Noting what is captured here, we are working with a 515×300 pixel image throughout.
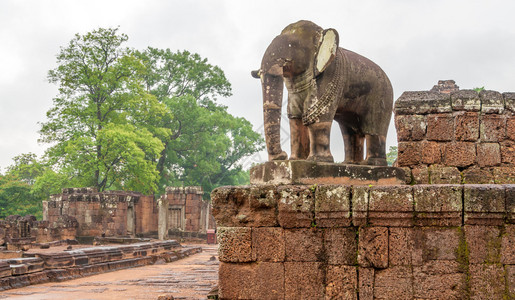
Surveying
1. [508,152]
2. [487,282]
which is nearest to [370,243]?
[487,282]

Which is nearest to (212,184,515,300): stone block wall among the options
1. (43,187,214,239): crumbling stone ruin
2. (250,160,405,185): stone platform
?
(250,160,405,185): stone platform

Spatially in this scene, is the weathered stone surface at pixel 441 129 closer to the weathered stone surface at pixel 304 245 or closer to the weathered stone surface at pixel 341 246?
the weathered stone surface at pixel 341 246

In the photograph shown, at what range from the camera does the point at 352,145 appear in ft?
22.6

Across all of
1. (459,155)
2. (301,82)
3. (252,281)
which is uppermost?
(301,82)

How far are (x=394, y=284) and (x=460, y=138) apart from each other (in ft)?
7.14

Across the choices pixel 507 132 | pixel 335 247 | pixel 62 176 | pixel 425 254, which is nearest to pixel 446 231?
pixel 425 254

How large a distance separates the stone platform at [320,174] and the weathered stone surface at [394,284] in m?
1.25

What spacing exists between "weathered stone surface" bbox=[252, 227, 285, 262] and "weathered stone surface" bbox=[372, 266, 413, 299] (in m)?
0.93

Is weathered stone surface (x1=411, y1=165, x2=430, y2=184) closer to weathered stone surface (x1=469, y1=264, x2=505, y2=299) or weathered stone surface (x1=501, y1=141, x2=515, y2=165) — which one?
weathered stone surface (x1=501, y1=141, x2=515, y2=165)

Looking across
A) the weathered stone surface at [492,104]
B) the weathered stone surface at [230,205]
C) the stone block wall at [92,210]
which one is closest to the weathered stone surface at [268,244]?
the weathered stone surface at [230,205]

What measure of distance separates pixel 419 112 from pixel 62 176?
26.6 meters

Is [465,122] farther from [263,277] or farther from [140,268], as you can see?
[140,268]

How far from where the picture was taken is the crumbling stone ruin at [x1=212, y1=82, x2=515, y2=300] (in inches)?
179

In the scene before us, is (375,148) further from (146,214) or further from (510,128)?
(146,214)
